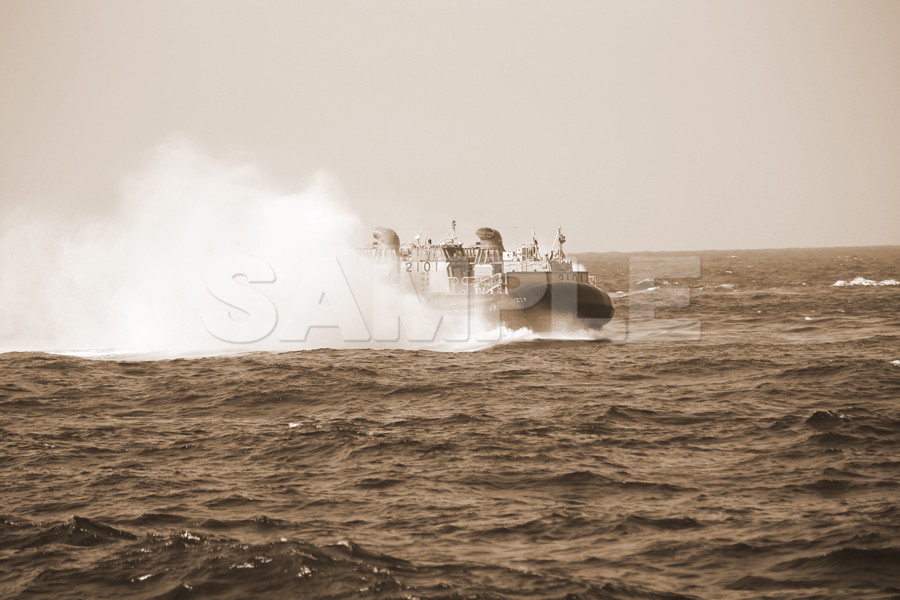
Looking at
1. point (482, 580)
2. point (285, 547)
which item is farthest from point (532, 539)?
point (285, 547)

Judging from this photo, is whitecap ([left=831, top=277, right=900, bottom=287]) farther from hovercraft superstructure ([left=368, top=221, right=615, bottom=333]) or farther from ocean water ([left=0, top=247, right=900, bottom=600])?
ocean water ([left=0, top=247, right=900, bottom=600])

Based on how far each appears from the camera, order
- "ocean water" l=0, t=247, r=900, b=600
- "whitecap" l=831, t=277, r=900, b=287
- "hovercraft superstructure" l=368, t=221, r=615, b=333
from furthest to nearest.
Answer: "whitecap" l=831, t=277, r=900, b=287
"hovercraft superstructure" l=368, t=221, r=615, b=333
"ocean water" l=0, t=247, r=900, b=600

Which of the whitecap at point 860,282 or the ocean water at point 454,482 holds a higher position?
the whitecap at point 860,282

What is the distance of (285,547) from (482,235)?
4330 cm

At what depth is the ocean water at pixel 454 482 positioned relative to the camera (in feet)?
40.9

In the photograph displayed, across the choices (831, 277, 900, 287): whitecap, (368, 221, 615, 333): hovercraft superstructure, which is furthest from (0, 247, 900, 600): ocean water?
(831, 277, 900, 287): whitecap

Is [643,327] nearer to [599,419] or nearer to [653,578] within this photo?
[599,419]

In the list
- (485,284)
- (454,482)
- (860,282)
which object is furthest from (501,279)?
(860,282)

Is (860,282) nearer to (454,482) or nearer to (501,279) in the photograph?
(501,279)

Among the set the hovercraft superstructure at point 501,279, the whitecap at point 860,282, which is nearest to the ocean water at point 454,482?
the hovercraft superstructure at point 501,279

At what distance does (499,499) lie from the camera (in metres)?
16.1

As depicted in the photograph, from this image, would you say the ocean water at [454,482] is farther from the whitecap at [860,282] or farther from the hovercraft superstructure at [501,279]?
the whitecap at [860,282]

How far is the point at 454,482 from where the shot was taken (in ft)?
56.4

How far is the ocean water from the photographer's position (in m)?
12.5
